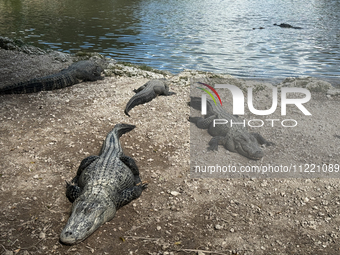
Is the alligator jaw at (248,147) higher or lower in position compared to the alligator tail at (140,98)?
lower

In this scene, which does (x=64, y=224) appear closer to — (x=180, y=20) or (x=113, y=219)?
(x=113, y=219)

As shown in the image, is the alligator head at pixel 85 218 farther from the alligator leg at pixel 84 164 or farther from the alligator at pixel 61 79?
the alligator at pixel 61 79

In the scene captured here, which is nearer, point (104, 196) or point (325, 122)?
point (104, 196)

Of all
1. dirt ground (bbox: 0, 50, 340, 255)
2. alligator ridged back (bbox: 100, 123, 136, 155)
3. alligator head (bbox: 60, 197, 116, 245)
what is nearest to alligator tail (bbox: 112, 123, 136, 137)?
Result: alligator ridged back (bbox: 100, 123, 136, 155)

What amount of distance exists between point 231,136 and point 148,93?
2.78 m

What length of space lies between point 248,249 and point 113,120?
4.15m

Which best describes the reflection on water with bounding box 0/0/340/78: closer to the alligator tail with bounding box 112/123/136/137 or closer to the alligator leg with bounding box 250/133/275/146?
the alligator leg with bounding box 250/133/275/146

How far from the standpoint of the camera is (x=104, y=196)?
4.07 meters

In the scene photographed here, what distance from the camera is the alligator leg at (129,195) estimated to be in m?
4.26

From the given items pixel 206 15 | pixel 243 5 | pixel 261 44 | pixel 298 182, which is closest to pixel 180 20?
pixel 206 15

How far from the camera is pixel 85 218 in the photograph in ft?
12.2

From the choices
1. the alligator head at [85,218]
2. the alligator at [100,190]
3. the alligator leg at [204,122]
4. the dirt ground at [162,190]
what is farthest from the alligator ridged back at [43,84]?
the alligator head at [85,218]

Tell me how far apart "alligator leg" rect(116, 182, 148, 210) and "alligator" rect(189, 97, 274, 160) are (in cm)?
199

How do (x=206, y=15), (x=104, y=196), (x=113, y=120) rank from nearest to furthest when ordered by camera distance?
1. (x=104, y=196)
2. (x=113, y=120)
3. (x=206, y=15)
